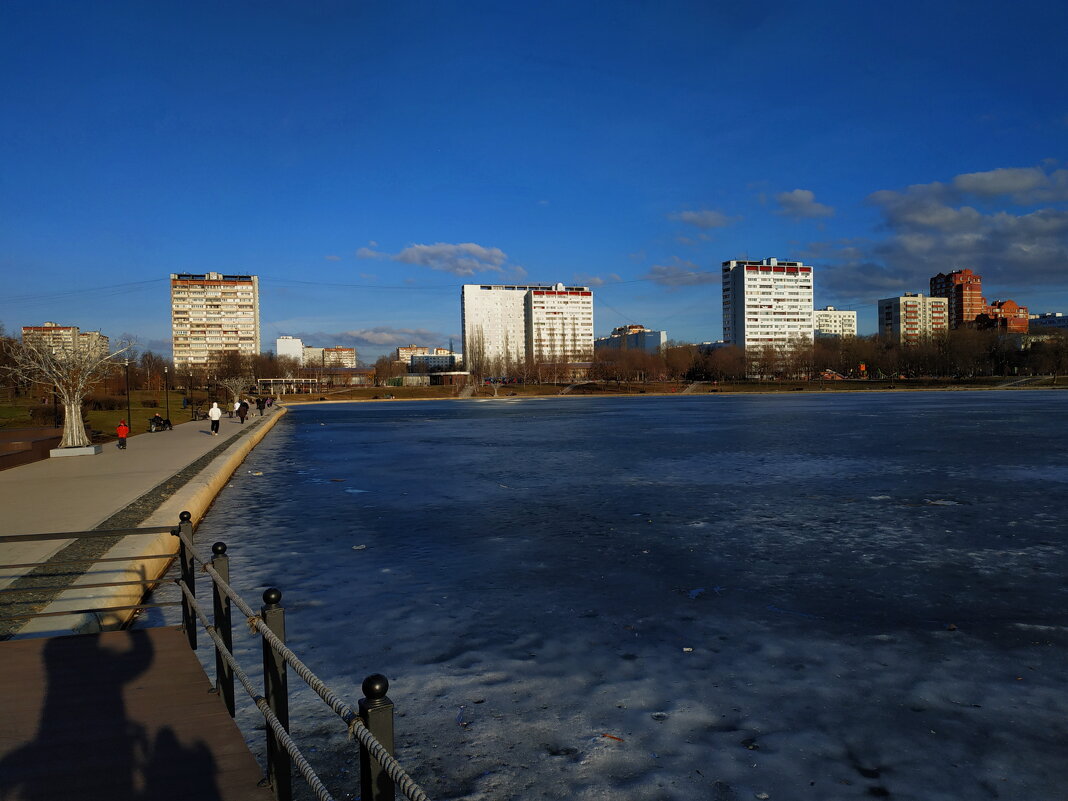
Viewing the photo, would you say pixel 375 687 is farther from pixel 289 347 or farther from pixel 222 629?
pixel 289 347

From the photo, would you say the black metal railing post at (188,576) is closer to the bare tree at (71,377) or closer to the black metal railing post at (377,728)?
the black metal railing post at (377,728)

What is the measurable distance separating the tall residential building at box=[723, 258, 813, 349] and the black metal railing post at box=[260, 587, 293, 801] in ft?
623

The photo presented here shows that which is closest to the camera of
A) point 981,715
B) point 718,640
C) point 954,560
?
point 981,715

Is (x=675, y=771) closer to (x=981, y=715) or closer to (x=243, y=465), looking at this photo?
(x=981, y=715)

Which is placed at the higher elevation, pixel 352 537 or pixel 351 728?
pixel 351 728

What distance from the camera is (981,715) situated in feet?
15.3

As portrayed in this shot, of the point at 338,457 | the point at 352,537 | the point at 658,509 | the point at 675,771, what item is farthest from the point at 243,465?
the point at 675,771

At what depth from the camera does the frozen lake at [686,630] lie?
4121 mm

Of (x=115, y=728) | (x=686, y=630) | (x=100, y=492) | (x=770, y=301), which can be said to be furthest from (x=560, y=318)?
(x=115, y=728)

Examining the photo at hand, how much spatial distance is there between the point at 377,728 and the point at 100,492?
13.3m

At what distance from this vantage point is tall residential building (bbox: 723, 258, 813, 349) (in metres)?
187

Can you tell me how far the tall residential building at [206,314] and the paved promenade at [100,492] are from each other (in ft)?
507

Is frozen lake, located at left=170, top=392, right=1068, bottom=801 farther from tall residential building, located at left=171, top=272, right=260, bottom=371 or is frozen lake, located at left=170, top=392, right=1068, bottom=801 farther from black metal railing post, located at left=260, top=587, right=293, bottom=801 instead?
tall residential building, located at left=171, top=272, right=260, bottom=371

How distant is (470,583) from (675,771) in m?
4.05
